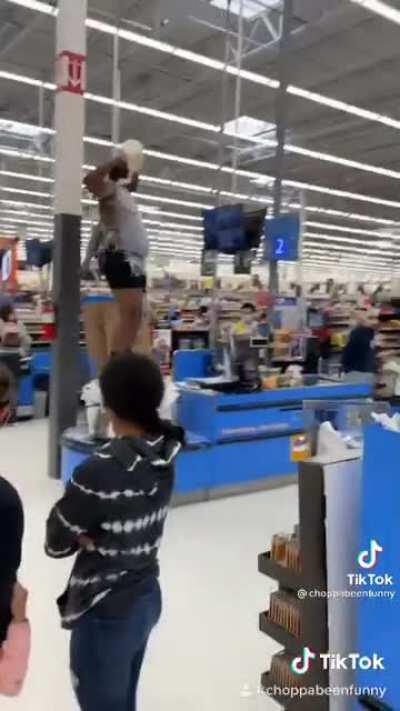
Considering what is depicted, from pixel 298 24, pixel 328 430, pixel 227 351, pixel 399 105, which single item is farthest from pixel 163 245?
pixel 328 430

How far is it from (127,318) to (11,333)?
14.6ft

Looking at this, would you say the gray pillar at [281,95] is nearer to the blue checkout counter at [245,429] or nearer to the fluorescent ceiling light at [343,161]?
the blue checkout counter at [245,429]

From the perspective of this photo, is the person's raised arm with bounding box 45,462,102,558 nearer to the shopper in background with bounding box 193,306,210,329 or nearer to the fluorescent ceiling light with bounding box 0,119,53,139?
the shopper in background with bounding box 193,306,210,329

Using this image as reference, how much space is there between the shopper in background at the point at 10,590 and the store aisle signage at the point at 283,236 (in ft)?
19.2

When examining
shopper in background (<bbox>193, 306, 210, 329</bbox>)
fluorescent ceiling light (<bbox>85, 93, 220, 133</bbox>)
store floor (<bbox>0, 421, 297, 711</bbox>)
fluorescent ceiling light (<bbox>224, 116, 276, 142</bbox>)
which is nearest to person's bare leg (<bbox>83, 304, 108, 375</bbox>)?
store floor (<bbox>0, 421, 297, 711</bbox>)

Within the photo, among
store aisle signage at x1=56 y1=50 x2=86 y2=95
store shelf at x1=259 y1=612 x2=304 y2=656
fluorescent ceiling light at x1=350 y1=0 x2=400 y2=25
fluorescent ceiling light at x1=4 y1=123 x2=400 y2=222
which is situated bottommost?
store shelf at x1=259 y1=612 x2=304 y2=656

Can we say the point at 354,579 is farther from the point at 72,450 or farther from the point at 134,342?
the point at 72,450

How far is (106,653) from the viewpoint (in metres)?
1.49

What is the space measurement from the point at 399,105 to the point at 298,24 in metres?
3.28

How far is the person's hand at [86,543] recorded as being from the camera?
4.84 ft

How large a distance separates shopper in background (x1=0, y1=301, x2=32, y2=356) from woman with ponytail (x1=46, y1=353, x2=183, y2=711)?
242 inches

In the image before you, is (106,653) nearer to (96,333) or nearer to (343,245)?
(96,333)

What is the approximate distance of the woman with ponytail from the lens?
145 centimetres

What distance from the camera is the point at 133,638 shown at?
5.02 feet
